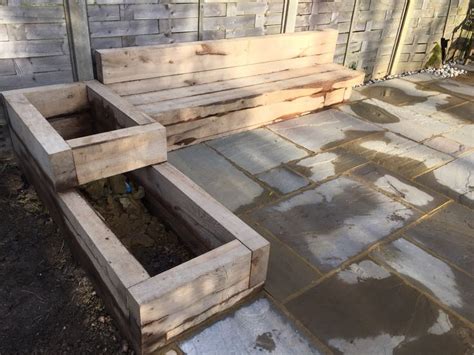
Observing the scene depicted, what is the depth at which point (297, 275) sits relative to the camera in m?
2.79

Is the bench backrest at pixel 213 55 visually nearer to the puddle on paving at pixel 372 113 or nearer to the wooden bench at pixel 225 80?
the wooden bench at pixel 225 80

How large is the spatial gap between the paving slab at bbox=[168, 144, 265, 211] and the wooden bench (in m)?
0.18

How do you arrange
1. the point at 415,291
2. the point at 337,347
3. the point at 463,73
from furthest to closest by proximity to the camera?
the point at 463,73 < the point at 415,291 < the point at 337,347

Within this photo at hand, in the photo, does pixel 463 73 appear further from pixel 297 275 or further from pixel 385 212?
pixel 297 275

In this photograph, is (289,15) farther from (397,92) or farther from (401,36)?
(401,36)

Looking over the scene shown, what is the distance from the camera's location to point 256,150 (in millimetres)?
4316

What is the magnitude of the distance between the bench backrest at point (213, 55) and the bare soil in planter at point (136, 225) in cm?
120

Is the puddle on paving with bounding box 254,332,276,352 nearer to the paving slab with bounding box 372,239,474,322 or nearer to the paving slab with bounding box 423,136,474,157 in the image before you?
the paving slab with bounding box 372,239,474,322

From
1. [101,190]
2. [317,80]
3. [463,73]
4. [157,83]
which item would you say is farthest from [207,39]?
[463,73]

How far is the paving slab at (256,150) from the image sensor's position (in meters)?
4.10

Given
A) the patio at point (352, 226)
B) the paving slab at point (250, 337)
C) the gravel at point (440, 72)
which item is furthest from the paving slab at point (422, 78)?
the paving slab at point (250, 337)

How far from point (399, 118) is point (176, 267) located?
13.7ft

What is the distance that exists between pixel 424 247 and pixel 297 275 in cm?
105

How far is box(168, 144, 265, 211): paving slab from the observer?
3.57m
